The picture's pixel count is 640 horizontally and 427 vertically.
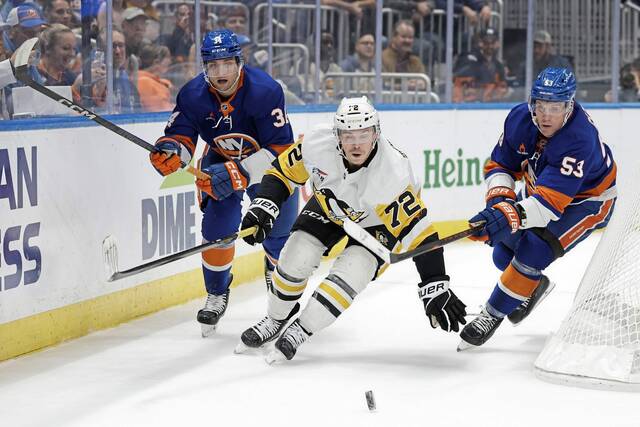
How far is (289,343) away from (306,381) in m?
0.21

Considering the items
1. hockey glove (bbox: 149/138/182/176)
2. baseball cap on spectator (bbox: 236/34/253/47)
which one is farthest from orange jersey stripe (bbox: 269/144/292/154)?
baseball cap on spectator (bbox: 236/34/253/47)

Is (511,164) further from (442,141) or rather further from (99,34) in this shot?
(442,141)

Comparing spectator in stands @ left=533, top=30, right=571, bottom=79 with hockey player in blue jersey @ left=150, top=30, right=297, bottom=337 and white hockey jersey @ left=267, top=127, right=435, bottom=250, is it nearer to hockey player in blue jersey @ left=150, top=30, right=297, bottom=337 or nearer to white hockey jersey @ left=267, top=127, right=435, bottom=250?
hockey player in blue jersey @ left=150, top=30, right=297, bottom=337

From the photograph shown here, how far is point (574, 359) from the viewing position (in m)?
3.64

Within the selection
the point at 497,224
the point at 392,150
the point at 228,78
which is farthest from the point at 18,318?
the point at 497,224

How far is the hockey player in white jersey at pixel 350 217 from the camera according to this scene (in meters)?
3.78

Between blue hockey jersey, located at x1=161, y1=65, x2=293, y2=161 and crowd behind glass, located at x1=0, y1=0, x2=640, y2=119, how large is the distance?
1.72 feet

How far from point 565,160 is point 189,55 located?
227 centimetres

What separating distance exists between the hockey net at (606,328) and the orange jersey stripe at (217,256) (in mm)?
1279

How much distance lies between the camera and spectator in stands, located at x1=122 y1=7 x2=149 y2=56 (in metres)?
5.01

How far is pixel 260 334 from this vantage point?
403 cm

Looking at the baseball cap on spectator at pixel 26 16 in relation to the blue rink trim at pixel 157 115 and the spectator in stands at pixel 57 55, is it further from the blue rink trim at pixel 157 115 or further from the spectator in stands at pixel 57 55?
the blue rink trim at pixel 157 115

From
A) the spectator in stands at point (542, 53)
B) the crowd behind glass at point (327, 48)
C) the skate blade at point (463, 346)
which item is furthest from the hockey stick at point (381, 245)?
the spectator in stands at point (542, 53)

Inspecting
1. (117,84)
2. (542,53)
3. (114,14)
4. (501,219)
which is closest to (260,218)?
(501,219)
